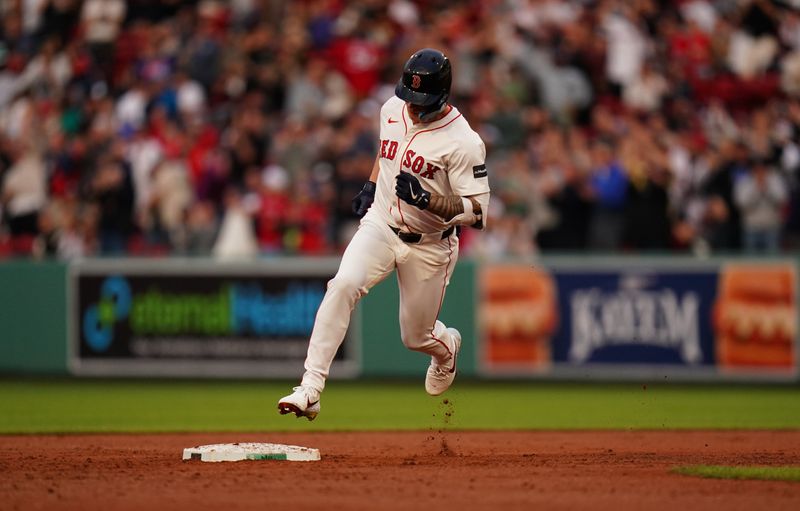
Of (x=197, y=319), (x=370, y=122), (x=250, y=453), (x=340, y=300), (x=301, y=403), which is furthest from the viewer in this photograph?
(x=370, y=122)

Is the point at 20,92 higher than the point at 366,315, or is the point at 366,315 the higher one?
the point at 20,92

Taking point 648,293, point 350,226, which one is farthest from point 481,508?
point 350,226

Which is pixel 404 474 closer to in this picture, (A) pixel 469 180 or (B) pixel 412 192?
(B) pixel 412 192

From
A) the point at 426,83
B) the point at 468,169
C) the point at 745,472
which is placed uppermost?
the point at 426,83

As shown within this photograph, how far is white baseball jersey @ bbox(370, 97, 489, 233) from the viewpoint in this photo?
8594 millimetres

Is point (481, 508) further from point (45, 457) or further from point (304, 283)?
point (304, 283)

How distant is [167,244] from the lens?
1761cm

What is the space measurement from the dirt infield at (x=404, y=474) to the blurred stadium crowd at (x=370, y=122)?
615 cm

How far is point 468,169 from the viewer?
8602 millimetres

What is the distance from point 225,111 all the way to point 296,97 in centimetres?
104

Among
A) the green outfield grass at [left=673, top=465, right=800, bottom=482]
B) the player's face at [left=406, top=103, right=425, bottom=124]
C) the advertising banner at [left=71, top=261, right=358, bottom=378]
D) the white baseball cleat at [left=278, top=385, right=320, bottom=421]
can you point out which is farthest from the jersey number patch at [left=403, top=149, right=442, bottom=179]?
the advertising banner at [left=71, top=261, right=358, bottom=378]

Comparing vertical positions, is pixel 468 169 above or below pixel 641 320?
above

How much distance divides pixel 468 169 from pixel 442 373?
1.72 metres

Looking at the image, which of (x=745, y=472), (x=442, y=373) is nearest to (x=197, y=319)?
(x=442, y=373)
